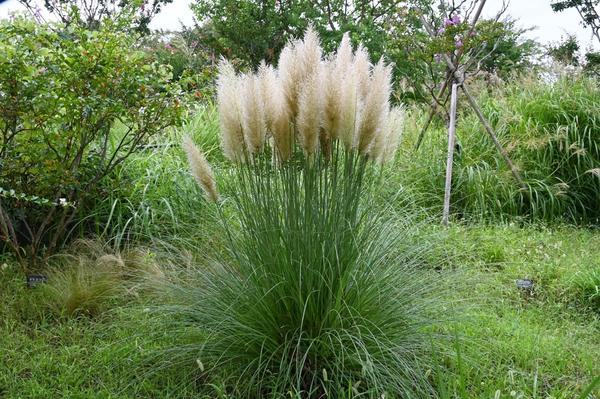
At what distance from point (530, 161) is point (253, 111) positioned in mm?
4797

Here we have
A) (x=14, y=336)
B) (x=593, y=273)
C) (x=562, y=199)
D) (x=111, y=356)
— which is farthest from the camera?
(x=562, y=199)

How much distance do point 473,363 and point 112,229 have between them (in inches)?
113

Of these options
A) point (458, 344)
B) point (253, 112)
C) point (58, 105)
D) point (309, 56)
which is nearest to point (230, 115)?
point (253, 112)

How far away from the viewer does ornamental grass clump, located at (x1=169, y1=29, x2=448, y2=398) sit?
2.53m

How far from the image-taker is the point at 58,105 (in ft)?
12.4

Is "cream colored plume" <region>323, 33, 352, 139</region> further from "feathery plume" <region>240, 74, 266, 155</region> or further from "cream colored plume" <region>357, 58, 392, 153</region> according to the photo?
"feathery plume" <region>240, 74, 266, 155</region>

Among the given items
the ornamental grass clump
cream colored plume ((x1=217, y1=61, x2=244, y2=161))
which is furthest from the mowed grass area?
cream colored plume ((x1=217, y1=61, x2=244, y2=161))

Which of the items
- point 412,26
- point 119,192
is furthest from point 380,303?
point 412,26

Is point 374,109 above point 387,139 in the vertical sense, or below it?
above

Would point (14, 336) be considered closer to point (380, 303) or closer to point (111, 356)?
point (111, 356)

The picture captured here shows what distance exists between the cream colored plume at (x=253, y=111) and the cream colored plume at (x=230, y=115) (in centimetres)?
4

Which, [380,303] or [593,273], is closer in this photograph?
[380,303]

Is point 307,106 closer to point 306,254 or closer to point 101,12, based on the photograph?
point 306,254

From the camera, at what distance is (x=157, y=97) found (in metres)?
4.30
